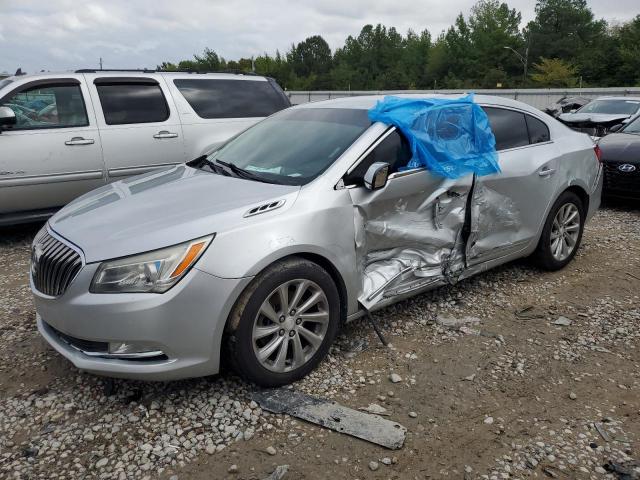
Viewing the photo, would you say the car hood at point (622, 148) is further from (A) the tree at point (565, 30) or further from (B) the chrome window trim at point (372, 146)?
(A) the tree at point (565, 30)

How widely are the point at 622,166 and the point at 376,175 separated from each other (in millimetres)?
5584

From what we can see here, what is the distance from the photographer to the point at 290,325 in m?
2.97

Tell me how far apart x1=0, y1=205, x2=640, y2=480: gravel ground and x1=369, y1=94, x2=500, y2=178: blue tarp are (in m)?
1.13

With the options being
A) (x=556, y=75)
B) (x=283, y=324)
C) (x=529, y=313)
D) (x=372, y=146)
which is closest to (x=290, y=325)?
(x=283, y=324)

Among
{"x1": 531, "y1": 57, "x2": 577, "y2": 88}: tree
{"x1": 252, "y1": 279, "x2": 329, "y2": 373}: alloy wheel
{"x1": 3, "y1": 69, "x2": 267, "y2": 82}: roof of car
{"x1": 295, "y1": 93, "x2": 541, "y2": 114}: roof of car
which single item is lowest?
{"x1": 252, "y1": 279, "x2": 329, "y2": 373}: alloy wheel

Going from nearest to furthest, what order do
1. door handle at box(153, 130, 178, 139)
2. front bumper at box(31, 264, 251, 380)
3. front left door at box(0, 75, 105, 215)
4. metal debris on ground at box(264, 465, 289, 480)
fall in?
metal debris on ground at box(264, 465, 289, 480), front bumper at box(31, 264, 251, 380), front left door at box(0, 75, 105, 215), door handle at box(153, 130, 178, 139)

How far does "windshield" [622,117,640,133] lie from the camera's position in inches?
315

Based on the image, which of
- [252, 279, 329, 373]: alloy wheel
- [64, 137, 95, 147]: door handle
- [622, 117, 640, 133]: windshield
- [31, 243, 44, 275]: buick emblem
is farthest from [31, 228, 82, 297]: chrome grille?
[622, 117, 640, 133]: windshield

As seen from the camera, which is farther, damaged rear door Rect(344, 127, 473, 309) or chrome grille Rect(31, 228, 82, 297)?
damaged rear door Rect(344, 127, 473, 309)

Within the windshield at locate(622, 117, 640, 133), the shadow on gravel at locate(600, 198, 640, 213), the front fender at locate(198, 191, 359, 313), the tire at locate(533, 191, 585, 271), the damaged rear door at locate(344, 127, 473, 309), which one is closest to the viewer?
the front fender at locate(198, 191, 359, 313)

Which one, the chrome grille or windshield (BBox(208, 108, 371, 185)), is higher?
windshield (BBox(208, 108, 371, 185))

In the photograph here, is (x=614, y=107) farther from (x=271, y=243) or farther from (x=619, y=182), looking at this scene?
(x=271, y=243)

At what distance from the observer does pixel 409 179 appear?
3.54m

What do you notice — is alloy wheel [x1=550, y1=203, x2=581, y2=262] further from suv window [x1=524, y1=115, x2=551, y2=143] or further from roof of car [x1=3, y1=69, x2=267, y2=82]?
roof of car [x1=3, y1=69, x2=267, y2=82]
